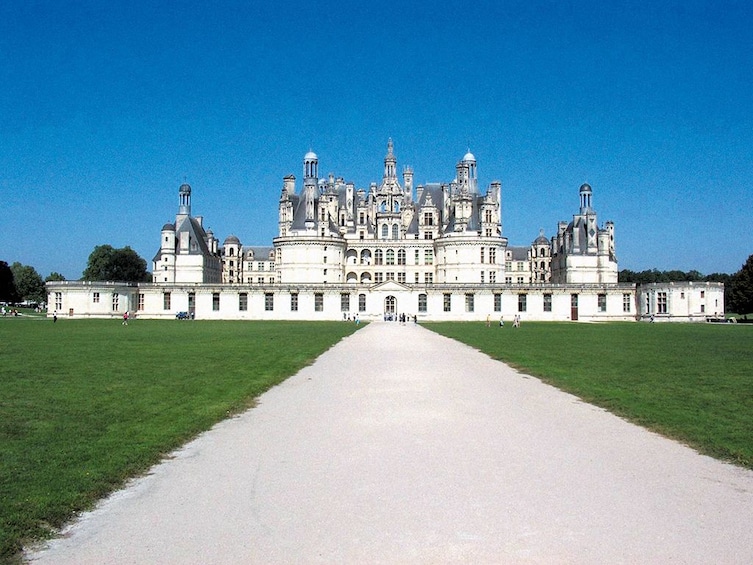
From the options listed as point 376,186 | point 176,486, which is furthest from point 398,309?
point 176,486

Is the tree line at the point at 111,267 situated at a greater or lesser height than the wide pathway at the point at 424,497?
greater

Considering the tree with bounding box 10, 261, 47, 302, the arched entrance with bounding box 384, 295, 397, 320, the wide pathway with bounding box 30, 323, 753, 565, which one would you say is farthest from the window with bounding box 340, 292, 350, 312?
the tree with bounding box 10, 261, 47, 302

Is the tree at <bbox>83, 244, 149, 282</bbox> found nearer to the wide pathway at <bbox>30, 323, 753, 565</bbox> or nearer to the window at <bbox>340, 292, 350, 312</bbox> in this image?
the window at <bbox>340, 292, 350, 312</bbox>

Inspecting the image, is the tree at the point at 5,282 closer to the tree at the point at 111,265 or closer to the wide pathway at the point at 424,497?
the tree at the point at 111,265

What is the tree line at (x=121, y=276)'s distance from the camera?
82.6 metres

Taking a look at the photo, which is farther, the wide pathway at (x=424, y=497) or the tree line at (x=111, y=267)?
the tree line at (x=111, y=267)

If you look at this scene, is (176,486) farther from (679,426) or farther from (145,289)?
(145,289)

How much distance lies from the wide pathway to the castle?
6877cm

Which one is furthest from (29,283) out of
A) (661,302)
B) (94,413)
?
(94,413)

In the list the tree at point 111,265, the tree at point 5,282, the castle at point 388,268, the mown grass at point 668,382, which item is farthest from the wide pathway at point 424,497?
the tree at point 111,265

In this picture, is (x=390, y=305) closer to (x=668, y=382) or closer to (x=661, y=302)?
(x=661, y=302)

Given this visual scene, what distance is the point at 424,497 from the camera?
8031mm

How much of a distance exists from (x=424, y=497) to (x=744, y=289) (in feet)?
274

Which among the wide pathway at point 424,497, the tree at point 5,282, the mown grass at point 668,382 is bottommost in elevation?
the wide pathway at point 424,497
